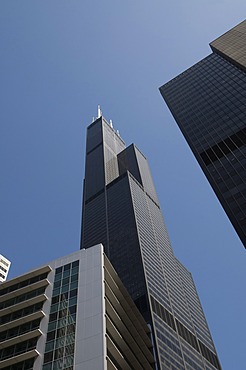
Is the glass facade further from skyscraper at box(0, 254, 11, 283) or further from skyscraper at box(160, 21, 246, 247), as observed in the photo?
skyscraper at box(0, 254, 11, 283)

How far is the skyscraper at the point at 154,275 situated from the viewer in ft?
372

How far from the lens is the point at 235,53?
4419 inches

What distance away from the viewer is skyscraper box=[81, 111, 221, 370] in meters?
113

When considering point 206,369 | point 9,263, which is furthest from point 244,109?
point 9,263

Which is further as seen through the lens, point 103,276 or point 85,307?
point 103,276

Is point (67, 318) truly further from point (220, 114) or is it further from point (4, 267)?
point (4, 267)

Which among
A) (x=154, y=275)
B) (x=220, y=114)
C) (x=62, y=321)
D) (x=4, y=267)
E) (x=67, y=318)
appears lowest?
(x=62, y=321)

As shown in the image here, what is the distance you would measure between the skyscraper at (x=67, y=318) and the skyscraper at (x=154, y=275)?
140 ft

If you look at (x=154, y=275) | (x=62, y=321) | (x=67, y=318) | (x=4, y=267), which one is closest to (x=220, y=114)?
(x=67, y=318)

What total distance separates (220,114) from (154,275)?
68.9 metres

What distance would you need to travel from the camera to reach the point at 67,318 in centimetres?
5238

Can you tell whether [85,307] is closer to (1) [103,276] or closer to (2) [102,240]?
(1) [103,276]

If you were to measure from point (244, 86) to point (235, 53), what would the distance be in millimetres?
19265

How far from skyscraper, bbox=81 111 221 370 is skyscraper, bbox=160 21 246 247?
47149 mm
